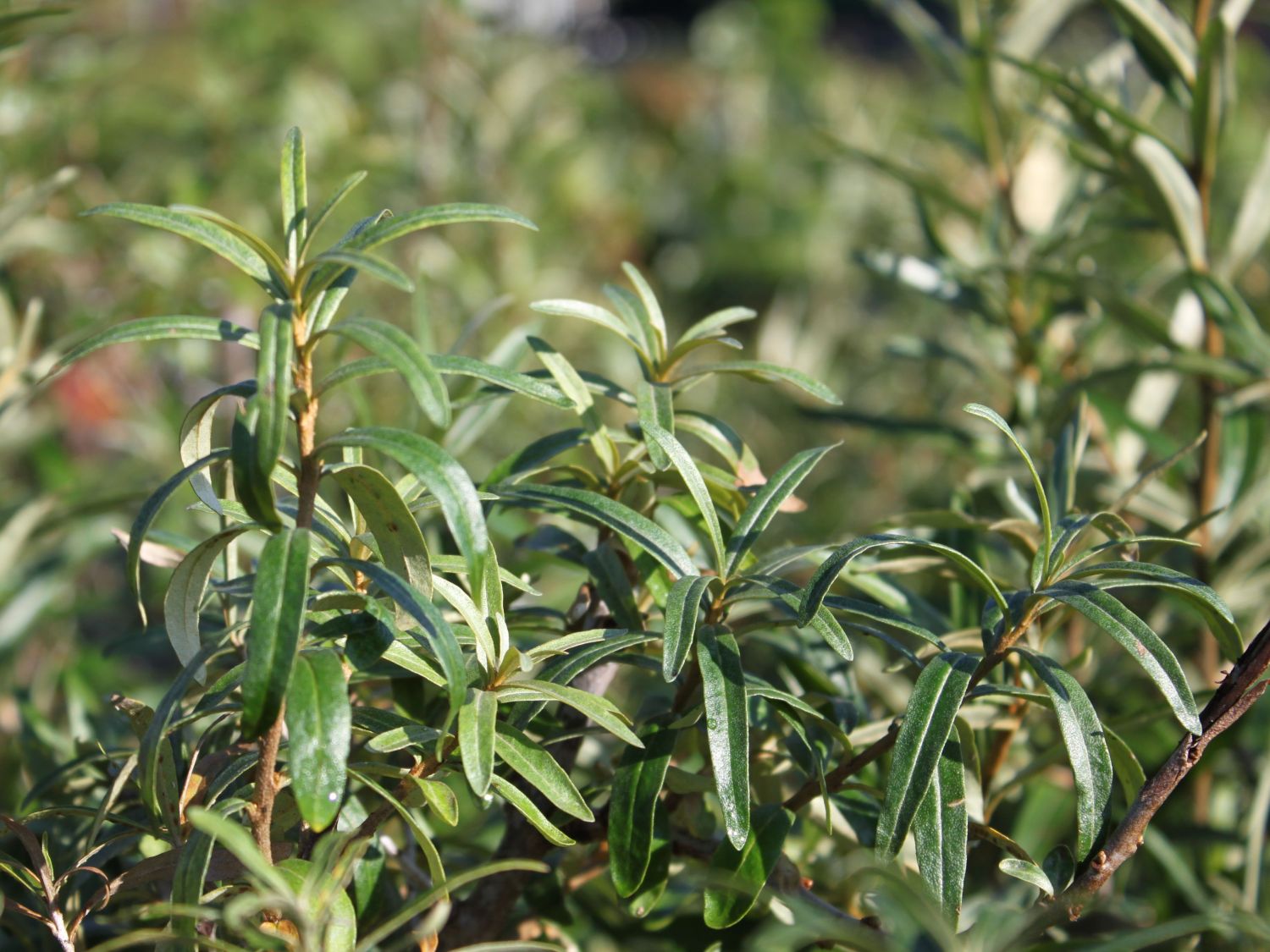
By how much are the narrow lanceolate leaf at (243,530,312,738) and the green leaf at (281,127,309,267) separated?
0.53ft

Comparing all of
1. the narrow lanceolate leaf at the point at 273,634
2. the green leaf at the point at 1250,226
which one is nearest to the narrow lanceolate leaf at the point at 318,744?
the narrow lanceolate leaf at the point at 273,634

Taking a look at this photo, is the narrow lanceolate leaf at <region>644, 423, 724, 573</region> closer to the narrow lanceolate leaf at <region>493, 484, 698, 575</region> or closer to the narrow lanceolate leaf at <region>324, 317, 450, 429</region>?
the narrow lanceolate leaf at <region>493, 484, 698, 575</region>

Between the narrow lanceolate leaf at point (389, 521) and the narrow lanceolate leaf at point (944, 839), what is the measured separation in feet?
0.85

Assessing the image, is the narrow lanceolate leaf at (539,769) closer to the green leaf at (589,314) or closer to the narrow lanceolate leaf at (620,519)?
the narrow lanceolate leaf at (620,519)

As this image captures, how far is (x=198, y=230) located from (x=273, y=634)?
192 mm

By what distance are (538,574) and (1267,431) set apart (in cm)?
79

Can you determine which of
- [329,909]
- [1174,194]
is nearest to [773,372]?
[329,909]

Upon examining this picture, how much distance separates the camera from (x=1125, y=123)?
36.0 inches

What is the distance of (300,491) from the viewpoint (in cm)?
49

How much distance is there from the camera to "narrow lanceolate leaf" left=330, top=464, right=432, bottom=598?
50 cm

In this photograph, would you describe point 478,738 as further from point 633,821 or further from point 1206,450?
point 1206,450

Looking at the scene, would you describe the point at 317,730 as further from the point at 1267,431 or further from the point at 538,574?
the point at 1267,431

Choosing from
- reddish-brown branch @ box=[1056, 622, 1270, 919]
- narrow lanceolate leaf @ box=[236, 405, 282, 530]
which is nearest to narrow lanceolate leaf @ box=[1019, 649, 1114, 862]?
reddish-brown branch @ box=[1056, 622, 1270, 919]

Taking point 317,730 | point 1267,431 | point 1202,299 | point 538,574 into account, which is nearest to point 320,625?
point 317,730
